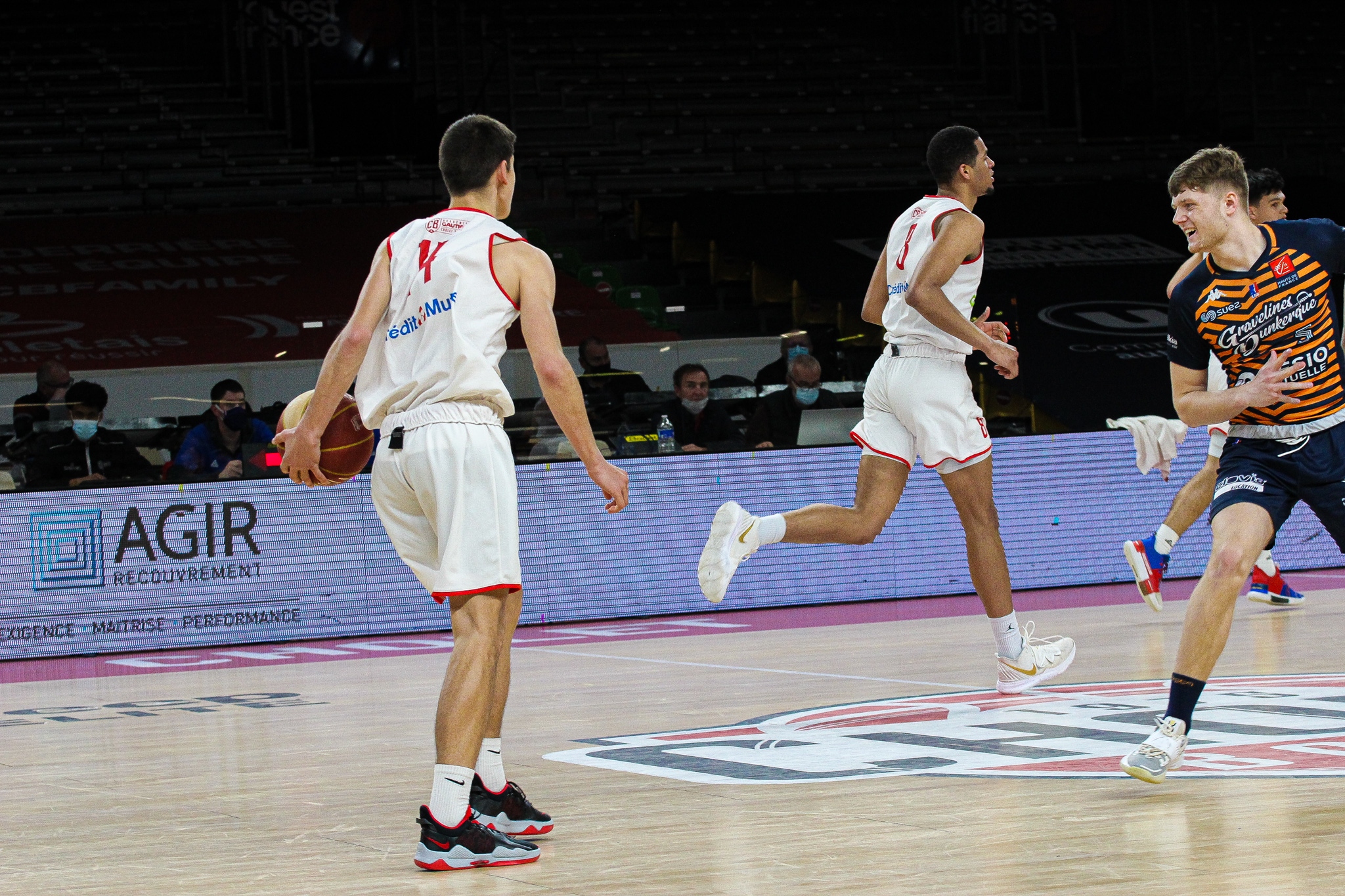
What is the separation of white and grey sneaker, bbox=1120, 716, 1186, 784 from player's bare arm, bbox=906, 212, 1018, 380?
6.46ft

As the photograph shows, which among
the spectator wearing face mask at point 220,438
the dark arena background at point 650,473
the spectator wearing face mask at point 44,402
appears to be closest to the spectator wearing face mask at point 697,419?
the dark arena background at point 650,473

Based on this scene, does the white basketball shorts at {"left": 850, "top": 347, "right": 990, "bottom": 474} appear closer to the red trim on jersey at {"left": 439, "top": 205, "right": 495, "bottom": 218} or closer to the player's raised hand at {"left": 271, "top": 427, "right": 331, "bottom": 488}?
the red trim on jersey at {"left": 439, "top": 205, "right": 495, "bottom": 218}

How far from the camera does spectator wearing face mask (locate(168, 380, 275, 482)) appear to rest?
946cm

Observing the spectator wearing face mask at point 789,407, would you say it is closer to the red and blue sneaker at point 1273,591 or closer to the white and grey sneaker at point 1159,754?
the red and blue sneaker at point 1273,591

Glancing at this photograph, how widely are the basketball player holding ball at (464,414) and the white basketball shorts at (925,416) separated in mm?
2461

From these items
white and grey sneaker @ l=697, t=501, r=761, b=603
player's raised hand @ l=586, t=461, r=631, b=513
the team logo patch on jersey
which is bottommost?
white and grey sneaker @ l=697, t=501, r=761, b=603

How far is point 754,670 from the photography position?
708cm

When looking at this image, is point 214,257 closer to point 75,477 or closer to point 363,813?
point 75,477

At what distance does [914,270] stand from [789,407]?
4.31 metres

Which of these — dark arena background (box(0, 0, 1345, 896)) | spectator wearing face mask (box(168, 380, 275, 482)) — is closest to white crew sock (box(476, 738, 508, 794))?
dark arena background (box(0, 0, 1345, 896))

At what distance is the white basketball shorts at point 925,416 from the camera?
5.95 m

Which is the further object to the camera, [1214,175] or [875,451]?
[875,451]

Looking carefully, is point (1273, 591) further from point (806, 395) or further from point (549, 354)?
point (549, 354)

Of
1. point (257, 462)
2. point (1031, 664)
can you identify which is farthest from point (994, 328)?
point (257, 462)
